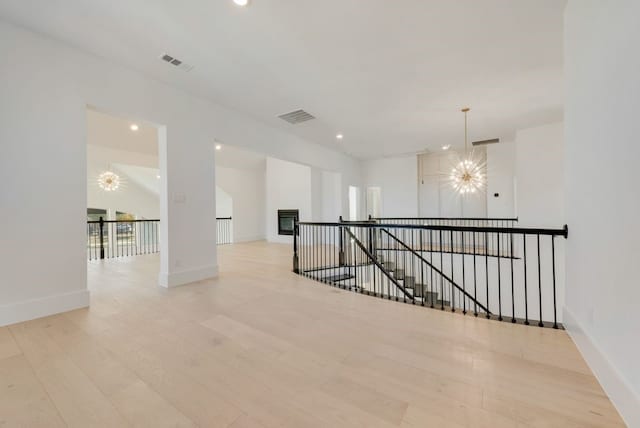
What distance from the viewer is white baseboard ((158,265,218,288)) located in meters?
3.84

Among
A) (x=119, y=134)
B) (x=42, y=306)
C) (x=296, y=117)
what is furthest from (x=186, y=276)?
(x=119, y=134)

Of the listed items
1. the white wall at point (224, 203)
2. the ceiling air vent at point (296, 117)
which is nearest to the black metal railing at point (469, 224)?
the ceiling air vent at point (296, 117)

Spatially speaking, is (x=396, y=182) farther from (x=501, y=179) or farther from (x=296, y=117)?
(x=296, y=117)

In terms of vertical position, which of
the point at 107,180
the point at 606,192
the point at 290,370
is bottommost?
the point at 290,370

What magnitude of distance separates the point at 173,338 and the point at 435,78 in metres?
4.52

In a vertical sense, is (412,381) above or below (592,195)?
below

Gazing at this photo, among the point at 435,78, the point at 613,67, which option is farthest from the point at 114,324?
the point at 435,78

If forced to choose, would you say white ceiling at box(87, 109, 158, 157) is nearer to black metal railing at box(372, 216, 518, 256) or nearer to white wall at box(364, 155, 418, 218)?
black metal railing at box(372, 216, 518, 256)

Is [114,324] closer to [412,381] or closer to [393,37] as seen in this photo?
[412,381]

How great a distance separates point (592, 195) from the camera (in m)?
1.82

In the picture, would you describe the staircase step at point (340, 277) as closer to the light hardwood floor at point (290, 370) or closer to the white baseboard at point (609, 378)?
the light hardwood floor at point (290, 370)

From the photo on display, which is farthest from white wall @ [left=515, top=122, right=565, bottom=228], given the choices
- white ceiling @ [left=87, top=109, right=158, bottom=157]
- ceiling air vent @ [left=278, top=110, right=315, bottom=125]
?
white ceiling @ [left=87, top=109, right=158, bottom=157]

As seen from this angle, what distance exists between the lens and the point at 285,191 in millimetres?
9508

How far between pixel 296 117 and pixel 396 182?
5467 mm
